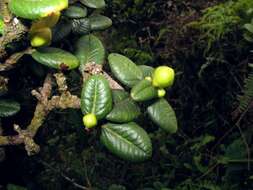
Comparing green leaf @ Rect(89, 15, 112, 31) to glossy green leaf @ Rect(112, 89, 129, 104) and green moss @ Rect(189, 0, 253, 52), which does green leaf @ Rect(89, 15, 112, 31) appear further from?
green moss @ Rect(189, 0, 253, 52)

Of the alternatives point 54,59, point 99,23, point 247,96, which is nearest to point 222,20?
point 247,96

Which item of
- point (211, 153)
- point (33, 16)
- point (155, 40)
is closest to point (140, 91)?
point (33, 16)

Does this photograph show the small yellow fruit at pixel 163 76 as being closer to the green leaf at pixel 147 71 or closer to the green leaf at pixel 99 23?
the green leaf at pixel 147 71

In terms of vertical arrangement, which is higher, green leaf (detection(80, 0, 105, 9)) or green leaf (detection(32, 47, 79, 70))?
green leaf (detection(80, 0, 105, 9))

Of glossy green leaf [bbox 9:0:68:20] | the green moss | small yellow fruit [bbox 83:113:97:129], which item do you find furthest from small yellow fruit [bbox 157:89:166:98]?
the green moss

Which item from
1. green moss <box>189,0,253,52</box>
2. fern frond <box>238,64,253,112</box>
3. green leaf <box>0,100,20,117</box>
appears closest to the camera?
green leaf <box>0,100,20,117</box>

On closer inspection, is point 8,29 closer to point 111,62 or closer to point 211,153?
point 111,62

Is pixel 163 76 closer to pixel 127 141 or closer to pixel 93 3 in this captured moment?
pixel 127 141
